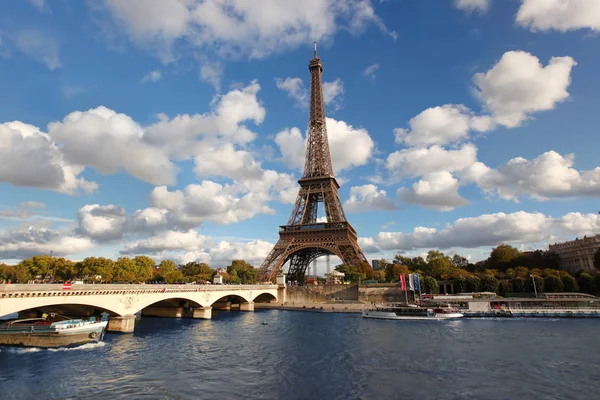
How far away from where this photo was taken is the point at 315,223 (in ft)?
277

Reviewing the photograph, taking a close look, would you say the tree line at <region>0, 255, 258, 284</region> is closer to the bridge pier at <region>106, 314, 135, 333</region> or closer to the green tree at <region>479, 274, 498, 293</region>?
the bridge pier at <region>106, 314, 135, 333</region>

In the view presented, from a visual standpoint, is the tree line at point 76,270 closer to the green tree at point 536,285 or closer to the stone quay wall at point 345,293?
the stone quay wall at point 345,293

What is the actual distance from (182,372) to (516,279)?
240 feet

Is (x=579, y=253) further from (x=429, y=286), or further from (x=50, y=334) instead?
(x=50, y=334)

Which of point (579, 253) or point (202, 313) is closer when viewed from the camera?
point (202, 313)

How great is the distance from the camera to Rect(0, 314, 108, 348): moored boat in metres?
31.9

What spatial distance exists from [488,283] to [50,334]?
76.6 m

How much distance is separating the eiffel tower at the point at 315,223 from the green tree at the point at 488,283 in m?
25.0

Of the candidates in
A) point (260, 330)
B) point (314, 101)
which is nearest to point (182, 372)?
point (260, 330)

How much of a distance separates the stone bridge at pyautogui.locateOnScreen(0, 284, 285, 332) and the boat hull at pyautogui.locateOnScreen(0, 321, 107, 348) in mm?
2601

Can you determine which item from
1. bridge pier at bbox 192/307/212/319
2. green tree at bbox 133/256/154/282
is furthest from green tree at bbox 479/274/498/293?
green tree at bbox 133/256/154/282

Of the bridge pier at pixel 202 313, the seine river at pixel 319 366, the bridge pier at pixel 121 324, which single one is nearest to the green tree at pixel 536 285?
the seine river at pixel 319 366

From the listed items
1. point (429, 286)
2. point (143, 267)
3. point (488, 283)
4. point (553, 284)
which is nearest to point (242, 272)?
point (143, 267)

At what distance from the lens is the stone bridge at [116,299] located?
26.0 m
